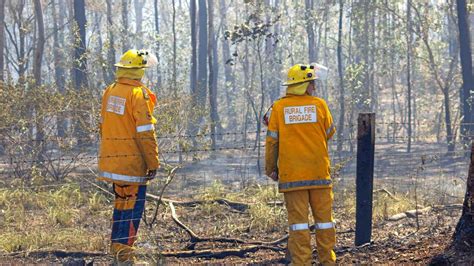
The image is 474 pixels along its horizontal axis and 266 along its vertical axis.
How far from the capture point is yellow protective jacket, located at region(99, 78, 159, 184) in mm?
5945

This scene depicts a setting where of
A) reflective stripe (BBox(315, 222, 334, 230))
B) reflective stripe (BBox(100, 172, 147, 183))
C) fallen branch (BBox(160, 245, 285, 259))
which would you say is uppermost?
reflective stripe (BBox(100, 172, 147, 183))

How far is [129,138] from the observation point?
6.04m

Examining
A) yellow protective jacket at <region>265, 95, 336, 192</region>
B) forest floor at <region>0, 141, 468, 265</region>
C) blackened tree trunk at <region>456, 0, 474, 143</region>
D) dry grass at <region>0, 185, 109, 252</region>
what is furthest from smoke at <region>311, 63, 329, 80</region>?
blackened tree trunk at <region>456, 0, 474, 143</region>

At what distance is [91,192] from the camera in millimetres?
10820

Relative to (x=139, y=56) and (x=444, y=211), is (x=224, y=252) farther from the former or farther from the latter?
(x=444, y=211)

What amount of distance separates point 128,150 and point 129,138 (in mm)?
111

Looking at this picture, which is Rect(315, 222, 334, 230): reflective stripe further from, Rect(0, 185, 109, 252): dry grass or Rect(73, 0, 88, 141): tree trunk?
Rect(73, 0, 88, 141): tree trunk

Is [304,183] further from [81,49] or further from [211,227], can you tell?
[81,49]

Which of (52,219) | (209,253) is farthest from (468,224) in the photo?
(52,219)

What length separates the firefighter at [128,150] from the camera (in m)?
5.96

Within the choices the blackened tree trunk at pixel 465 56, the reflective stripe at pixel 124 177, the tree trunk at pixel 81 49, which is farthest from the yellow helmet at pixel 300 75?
the blackened tree trunk at pixel 465 56

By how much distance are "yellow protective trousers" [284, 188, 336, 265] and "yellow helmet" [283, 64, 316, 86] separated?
94 centimetres

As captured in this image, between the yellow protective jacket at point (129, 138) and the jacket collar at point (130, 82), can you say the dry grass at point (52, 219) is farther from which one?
the jacket collar at point (130, 82)

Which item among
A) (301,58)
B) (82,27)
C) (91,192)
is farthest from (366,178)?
(301,58)
